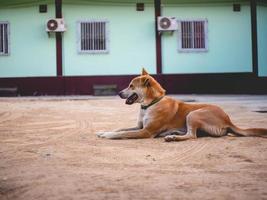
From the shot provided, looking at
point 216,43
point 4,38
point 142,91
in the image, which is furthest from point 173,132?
point 4,38

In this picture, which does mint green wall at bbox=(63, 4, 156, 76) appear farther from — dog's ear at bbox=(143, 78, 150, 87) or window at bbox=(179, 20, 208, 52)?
dog's ear at bbox=(143, 78, 150, 87)

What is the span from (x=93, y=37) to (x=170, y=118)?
13.5 meters

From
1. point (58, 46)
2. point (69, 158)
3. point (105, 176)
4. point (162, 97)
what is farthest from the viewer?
point (58, 46)

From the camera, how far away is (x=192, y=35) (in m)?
19.4

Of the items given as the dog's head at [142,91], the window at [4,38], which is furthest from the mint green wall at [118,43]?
the dog's head at [142,91]

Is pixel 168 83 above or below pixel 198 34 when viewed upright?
below

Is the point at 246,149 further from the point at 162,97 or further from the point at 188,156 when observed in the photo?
the point at 162,97

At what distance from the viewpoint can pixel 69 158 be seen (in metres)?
4.55

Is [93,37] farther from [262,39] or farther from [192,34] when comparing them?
[262,39]

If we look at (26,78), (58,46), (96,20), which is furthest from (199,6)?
(26,78)

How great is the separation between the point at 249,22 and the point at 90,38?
7.55m

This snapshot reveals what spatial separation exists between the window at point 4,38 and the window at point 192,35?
8.03 meters

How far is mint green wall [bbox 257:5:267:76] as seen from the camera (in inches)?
775

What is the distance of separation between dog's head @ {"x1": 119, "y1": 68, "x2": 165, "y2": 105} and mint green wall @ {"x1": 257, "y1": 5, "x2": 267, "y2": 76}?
14611 millimetres
